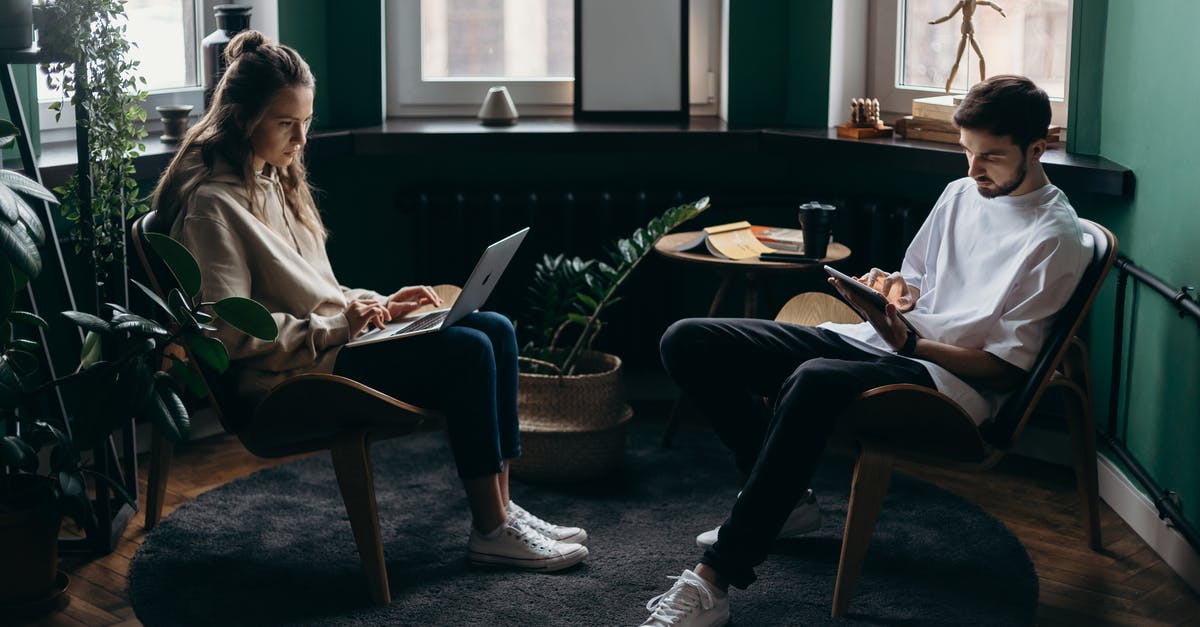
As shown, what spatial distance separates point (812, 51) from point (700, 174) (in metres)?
0.50

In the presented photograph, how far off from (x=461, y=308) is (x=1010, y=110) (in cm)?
116

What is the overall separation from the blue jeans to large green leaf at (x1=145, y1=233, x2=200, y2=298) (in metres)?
0.35

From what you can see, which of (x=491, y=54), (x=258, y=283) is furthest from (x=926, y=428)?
(x=491, y=54)

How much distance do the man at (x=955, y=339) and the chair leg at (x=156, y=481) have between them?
4.00ft

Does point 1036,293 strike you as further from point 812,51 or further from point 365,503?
point 812,51

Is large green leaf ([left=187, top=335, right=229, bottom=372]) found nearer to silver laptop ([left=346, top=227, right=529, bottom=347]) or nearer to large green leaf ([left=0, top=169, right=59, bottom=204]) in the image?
silver laptop ([left=346, top=227, right=529, bottom=347])

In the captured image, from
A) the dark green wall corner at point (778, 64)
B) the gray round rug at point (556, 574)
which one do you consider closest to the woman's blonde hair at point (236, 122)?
the gray round rug at point (556, 574)

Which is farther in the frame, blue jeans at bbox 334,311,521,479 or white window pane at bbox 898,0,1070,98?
white window pane at bbox 898,0,1070,98

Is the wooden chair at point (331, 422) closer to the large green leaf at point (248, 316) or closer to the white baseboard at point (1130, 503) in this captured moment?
the large green leaf at point (248, 316)

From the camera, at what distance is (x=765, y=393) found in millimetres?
2725

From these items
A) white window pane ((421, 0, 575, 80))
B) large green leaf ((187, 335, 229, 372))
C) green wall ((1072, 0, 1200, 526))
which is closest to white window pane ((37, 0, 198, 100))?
white window pane ((421, 0, 575, 80))

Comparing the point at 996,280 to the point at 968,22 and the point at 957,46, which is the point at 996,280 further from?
the point at 957,46

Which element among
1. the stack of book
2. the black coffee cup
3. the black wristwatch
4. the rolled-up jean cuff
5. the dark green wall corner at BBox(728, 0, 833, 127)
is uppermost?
the dark green wall corner at BBox(728, 0, 833, 127)

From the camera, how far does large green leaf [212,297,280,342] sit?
2.31 meters
